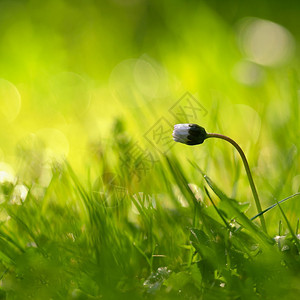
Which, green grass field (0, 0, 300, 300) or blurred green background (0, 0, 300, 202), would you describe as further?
blurred green background (0, 0, 300, 202)

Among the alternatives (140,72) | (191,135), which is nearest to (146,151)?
(191,135)

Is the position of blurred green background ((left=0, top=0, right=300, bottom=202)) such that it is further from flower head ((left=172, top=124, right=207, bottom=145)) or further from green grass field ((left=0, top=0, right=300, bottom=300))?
flower head ((left=172, top=124, right=207, bottom=145))

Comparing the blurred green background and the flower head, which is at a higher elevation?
the blurred green background

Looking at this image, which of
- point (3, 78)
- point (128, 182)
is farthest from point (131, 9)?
point (128, 182)

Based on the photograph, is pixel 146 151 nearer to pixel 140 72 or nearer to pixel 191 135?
pixel 191 135

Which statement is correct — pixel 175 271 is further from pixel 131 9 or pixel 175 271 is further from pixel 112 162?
pixel 131 9

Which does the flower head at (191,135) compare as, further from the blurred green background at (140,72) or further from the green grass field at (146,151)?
the blurred green background at (140,72)

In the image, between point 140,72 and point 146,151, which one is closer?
point 146,151

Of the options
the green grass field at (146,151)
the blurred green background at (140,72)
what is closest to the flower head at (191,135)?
the green grass field at (146,151)

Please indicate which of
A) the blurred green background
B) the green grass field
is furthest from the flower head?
the blurred green background
